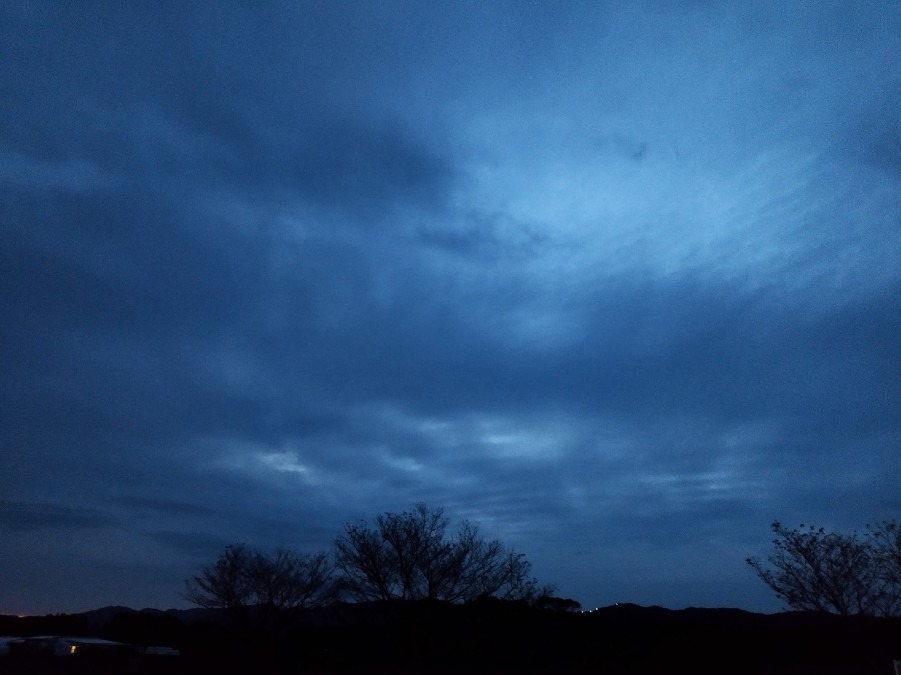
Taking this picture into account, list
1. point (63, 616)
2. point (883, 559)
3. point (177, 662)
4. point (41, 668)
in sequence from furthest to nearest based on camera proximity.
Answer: point (63, 616) < point (177, 662) < point (41, 668) < point (883, 559)

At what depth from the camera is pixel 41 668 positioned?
128ft

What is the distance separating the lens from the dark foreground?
38.0 meters

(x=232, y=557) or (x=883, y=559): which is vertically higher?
(x=232, y=557)

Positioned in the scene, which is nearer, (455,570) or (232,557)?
(455,570)

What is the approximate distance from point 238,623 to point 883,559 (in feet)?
143

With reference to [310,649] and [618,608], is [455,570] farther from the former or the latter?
[618,608]

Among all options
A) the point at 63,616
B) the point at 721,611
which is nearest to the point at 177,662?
the point at 721,611

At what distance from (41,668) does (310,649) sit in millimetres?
15282

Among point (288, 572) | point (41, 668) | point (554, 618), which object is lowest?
point (41, 668)

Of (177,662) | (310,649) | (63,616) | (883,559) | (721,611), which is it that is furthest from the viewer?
(63,616)

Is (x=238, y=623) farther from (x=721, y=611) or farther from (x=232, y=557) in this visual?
(x=721, y=611)

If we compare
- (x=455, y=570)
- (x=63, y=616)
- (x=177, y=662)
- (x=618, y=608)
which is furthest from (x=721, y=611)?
(x=63, y=616)

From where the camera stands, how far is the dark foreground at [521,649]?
38.0m

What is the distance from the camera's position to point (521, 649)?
41.4 meters
